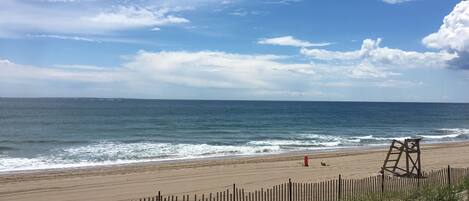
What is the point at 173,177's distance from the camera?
92.0ft

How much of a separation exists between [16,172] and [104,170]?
5024 millimetres

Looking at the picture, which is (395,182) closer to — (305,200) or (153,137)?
(305,200)

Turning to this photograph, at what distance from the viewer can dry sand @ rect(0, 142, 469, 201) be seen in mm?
23750

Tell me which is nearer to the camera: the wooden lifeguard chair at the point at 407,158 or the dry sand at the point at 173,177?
the dry sand at the point at 173,177

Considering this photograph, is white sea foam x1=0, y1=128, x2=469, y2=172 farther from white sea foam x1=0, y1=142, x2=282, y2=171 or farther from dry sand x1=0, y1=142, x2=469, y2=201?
dry sand x1=0, y1=142, x2=469, y2=201

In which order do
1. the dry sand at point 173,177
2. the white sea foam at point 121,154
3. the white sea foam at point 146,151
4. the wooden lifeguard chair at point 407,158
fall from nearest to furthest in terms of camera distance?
the dry sand at point 173,177 → the wooden lifeguard chair at point 407,158 → the white sea foam at point 121,154 → the white sea foam at point 146,151

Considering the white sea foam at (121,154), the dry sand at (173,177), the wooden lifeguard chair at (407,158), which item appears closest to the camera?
the dry sand at (173,177)

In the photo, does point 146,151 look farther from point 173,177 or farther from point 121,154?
point 173,177

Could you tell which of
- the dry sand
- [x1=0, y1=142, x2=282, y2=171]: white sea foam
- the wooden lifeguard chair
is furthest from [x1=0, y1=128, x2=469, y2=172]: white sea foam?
the wooden lifeguard chair

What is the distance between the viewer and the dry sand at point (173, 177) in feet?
77.9

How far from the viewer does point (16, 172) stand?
1226 inches

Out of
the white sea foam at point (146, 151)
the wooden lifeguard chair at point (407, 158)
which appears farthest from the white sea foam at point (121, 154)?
the wooden lifeguard chair at point (407, 158)

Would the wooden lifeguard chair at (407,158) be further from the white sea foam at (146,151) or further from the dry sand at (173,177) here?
the white sea foam at (146,151)

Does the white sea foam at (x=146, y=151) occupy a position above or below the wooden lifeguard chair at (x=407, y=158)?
below
